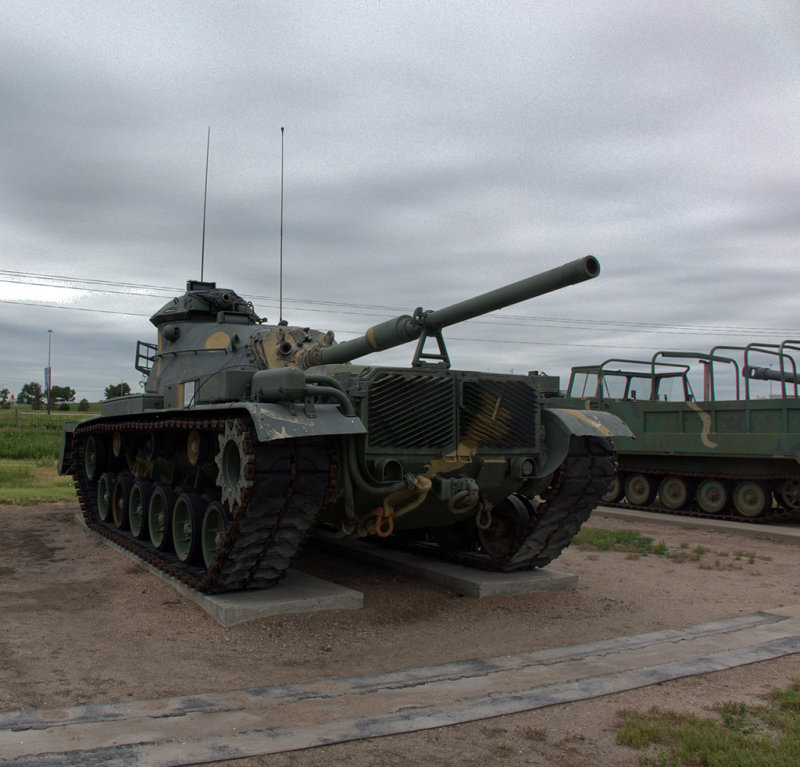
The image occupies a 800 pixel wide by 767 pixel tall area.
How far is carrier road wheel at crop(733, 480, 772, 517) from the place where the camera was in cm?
1413

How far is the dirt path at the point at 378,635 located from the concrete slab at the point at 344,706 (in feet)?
0.50

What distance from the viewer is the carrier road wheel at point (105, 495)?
11.4 m

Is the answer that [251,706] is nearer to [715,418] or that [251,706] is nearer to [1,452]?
[715,418]

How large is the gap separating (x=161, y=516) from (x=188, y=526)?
3.32 ft

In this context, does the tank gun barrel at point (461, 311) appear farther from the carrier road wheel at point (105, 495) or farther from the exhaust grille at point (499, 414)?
the carrier road wheel at point (105, 495)

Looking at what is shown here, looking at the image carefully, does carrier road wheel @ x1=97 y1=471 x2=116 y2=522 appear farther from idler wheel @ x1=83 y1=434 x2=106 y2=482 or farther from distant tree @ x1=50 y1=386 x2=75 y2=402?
distant tree @ x1=50 y1=386 x2=75 y2=402

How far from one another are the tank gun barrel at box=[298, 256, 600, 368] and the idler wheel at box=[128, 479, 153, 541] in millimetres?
3511

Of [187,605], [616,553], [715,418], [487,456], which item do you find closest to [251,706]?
[187,605]

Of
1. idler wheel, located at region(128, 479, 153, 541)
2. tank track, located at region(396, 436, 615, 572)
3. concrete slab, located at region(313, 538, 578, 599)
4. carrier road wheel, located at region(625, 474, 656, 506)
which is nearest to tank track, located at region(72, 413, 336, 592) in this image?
concrete slab, located at region(313, 538, 578, 599)

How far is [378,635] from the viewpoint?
21.2 feet

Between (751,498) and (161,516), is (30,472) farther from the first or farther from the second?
(751,498)

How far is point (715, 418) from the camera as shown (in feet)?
48.7

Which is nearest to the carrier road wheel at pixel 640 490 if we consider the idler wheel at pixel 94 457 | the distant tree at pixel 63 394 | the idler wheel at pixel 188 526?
the idler wheel at pixel 94 457

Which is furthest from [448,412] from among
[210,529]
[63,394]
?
[63,394]
